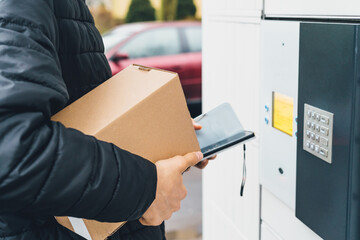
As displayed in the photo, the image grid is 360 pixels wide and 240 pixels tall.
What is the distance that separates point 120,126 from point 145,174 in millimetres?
131

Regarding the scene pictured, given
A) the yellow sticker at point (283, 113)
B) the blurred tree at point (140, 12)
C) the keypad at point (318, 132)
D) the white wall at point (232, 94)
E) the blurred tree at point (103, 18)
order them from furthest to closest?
the blurred tree at point (103, 18) → the blurred tree at point (140, 12) → the white wall at point (232, 94) → the yellow sticker at point (283, 113) → the keypad at point (318, 132)

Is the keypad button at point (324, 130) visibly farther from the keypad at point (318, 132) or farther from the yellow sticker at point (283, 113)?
the yellow sticker at point (283, 113)

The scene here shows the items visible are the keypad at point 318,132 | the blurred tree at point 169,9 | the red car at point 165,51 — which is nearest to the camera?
the keypad at point 318,132

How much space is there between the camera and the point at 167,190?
108 centimetres

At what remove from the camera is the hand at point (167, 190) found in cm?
108

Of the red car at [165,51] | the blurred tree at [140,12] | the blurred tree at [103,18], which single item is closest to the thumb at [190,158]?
the red car at [165,51]

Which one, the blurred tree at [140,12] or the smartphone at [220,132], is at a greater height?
the blurred tree at [140,12]

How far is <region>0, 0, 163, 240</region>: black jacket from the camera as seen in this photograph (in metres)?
0.87

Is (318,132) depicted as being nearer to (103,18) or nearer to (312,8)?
(312,8)

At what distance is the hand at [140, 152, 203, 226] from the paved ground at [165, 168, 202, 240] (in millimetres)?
2244

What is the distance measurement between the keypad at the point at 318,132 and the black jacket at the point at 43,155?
0.46 meters

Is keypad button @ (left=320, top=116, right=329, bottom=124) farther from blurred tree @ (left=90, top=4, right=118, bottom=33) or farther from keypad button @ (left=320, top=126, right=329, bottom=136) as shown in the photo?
blurred tree @ (left=90, top=4, right=118, bottom=33)

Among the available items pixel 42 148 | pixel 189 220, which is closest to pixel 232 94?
pixel 42 148

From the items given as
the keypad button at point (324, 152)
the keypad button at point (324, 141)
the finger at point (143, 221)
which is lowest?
the finger at point (143, 221)
